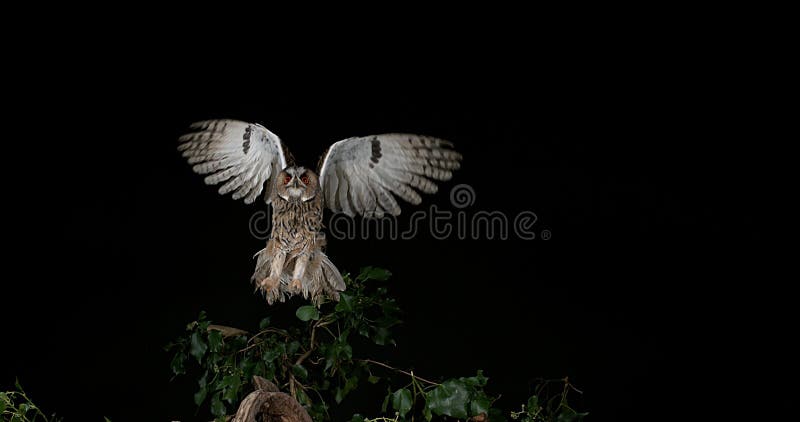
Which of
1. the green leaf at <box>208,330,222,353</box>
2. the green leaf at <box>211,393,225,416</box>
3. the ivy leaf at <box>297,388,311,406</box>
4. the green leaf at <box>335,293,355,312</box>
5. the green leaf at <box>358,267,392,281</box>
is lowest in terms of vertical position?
the green leaf at <box>211,393,225,416</box>

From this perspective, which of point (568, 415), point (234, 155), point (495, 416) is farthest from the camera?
point (234, 155)

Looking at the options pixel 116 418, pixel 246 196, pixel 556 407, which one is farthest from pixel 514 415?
pixel 116 418

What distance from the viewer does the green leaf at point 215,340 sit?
2.27 metres

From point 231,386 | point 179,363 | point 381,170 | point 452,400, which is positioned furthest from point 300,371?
point 381,170

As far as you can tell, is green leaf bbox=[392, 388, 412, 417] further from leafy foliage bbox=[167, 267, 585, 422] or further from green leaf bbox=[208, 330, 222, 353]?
green leaf bbox=[208, 330, 222, 353]

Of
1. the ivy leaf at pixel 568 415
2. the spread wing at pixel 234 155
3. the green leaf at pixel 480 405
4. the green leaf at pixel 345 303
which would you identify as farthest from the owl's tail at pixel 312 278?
the ivy leaf at pixel 568 415

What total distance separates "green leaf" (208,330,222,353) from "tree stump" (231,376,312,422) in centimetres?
21

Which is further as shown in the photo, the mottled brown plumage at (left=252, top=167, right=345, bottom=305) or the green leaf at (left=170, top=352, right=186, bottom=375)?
the green leaf at (left=170, top=352, right=186, bottom=375)

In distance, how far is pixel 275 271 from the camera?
231cm

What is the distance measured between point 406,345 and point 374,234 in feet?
1.27

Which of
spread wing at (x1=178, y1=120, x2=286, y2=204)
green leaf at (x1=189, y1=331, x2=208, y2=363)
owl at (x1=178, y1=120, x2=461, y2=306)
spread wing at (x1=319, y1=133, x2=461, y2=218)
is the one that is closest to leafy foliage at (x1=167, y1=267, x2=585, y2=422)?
green leaf at (x1=189, y1=331, x2=208, y2=363)

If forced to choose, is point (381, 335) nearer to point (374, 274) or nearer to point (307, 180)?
point (374, 274)

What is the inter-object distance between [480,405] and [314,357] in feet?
1.98

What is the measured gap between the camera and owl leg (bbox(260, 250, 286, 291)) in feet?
7.57
